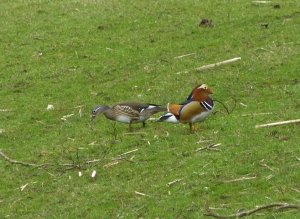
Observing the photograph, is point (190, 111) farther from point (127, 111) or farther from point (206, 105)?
point (127, 111)

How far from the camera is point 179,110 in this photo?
14.9m

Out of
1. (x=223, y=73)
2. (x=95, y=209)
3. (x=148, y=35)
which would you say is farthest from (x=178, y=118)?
(x=148, y=35)

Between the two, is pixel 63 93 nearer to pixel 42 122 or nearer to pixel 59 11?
pixel 42 122

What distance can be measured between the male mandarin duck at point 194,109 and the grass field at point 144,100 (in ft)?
1.08

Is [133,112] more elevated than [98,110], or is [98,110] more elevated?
[133,112]

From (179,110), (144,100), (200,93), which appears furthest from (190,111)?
(144,100)

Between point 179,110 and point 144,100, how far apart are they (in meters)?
3.13

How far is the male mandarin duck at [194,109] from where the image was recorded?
14812 millimetres

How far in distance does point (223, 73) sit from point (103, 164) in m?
5.21

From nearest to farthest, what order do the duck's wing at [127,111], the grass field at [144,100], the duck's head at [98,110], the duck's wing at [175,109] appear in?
the grass field at [144,100]
the duck's wing at [175,109]
the duck's wing at [127,111]
the duck's head at [98,110]

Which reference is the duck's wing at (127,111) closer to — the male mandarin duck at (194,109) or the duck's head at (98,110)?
the duck's head at (98,110)

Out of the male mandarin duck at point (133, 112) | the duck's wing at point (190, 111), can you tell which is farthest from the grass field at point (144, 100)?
the duck's wing at point (190, 111)

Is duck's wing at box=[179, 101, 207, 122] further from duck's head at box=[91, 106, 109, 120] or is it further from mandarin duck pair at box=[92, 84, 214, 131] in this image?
duck's head at box=[91, 106, 109, 120]

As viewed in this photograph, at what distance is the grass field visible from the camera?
42.3 feet
